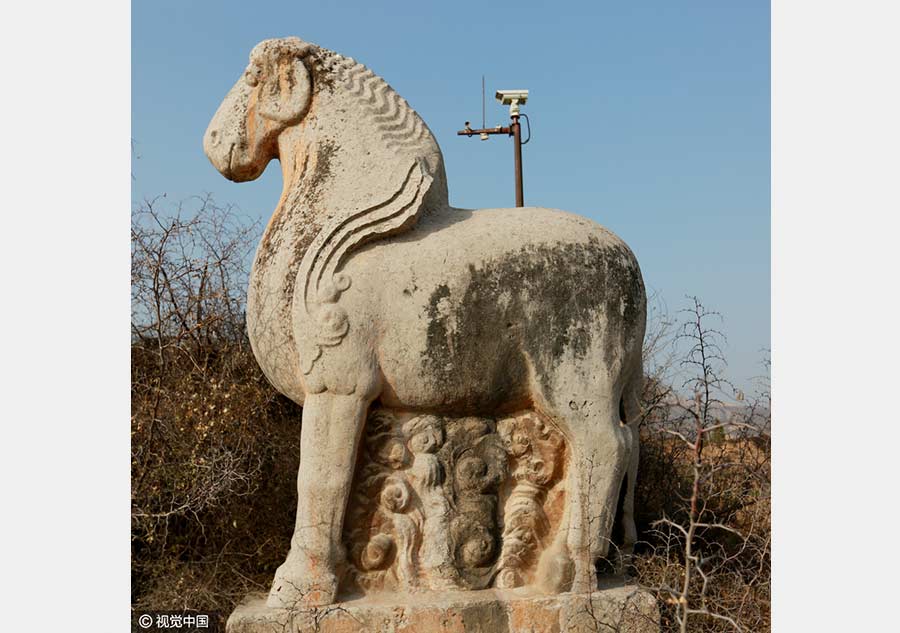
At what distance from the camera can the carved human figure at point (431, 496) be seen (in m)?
3.80

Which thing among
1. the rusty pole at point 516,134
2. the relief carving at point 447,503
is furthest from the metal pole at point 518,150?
the relief carving at point 447,503

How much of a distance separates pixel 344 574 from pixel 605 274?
1703mm

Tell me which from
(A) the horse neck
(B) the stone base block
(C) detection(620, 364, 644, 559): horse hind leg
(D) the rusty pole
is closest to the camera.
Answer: (B) the stone base block

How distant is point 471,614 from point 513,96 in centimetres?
442

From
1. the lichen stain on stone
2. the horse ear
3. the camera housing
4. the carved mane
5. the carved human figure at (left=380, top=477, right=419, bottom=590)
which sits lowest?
the carved human figure at (left=380, top=477, right=419, bottom=590)

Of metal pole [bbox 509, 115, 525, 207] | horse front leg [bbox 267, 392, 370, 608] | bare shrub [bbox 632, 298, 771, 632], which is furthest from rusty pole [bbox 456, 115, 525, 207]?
horse front leg [bbox 267, 392, 370, 608]

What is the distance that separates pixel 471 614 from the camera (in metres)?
3.73

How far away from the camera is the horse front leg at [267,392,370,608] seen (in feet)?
12.1

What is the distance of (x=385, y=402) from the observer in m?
3.85

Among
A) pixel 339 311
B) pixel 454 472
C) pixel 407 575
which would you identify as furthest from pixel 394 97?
pixel 407 575

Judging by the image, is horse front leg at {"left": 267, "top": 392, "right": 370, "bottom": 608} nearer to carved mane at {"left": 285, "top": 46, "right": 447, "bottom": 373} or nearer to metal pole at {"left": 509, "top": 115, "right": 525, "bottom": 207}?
carved mane at {"left": 285, "top": 46, "right": 447, "bottom": 373}

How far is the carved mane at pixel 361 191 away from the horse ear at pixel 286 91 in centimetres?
6

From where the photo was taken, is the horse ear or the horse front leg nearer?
the horse front leg

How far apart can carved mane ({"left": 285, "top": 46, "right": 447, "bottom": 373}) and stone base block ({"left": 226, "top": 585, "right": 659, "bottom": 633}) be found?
39.7 inches
